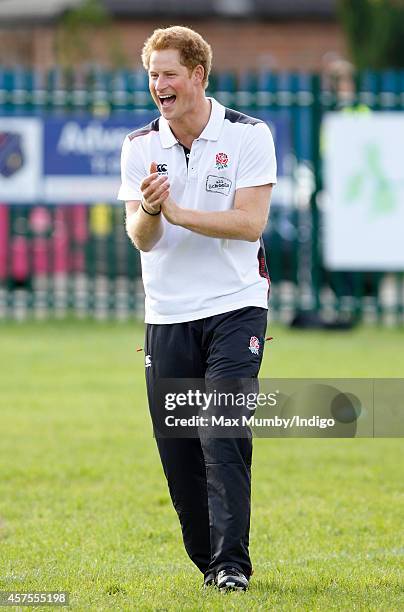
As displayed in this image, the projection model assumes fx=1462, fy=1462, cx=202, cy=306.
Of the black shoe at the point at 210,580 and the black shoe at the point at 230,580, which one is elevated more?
the black shoe at the point at 230,580

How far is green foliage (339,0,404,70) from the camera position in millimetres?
28609

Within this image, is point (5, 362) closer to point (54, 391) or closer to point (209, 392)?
point (54, 391)

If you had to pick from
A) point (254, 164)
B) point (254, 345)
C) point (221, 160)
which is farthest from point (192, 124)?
point (254, 345)

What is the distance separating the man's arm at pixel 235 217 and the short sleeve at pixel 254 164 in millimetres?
29

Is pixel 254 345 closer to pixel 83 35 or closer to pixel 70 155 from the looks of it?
pixel 70 155

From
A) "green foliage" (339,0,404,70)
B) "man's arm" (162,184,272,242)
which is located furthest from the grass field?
"green foliage" (339,0,404,70)

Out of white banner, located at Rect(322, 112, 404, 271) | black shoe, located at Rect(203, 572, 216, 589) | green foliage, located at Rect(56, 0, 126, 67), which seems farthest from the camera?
green foliage, located at Rect(56, 0, 126, 67)

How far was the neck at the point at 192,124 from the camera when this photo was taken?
5.35 meters

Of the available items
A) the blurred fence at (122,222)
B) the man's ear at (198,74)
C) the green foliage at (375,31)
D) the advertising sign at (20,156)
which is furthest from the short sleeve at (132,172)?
the green foliage at (375,31)

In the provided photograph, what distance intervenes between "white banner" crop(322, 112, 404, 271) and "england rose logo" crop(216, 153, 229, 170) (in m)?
9.71

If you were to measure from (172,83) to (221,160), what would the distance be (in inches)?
13.1

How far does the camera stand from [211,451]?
5.28m

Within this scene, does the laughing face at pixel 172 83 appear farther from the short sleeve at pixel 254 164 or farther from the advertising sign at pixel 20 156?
the advertising sign at pixel 20 156

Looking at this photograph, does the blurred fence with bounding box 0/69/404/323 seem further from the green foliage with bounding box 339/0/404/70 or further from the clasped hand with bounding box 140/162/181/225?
the green foliage with bounding box 339/0/404/70
